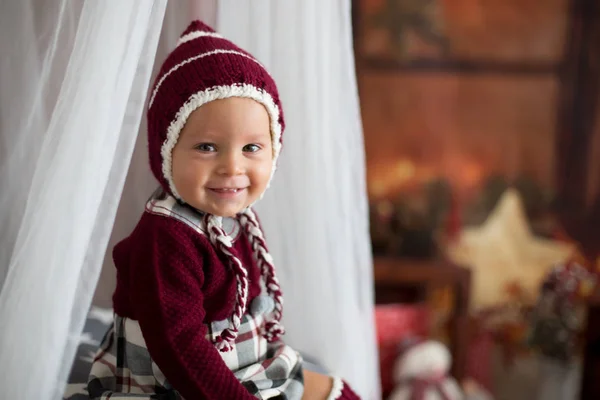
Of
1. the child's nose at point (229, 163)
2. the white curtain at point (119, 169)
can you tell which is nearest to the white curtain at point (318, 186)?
the white curtain at point (119, 169)

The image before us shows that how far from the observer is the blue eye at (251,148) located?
35.8 inches

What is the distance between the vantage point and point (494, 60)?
7.38 ft

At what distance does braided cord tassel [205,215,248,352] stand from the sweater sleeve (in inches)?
2.3

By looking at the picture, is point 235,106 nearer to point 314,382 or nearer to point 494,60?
point 314,382

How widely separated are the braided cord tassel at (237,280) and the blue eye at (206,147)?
107mm

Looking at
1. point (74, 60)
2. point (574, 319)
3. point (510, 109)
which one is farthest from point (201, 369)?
point (510, 109)

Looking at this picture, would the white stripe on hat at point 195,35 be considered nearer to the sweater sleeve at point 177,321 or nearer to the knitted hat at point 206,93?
the knitted hat at point 206,93

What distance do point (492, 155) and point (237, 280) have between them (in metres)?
1.59

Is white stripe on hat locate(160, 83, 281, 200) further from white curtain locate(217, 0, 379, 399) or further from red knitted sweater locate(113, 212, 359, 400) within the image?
white curtain locate(217, 0, 379, 399)

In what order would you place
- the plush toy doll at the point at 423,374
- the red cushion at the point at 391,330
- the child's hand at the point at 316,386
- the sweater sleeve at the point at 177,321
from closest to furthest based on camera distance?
the sweater sleeve at the point at 177,321
the child's hand at the point at 316,386
the plush toy doll at the point at 423,374
the red cushion at the point at 391,330

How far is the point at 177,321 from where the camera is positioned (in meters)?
0.84

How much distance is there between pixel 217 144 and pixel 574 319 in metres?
1.60

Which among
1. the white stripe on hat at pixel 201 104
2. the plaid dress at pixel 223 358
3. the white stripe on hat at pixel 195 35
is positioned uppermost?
the white stripe on hat at pixel 195 35

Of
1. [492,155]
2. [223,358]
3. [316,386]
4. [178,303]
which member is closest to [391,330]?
[492,155]
